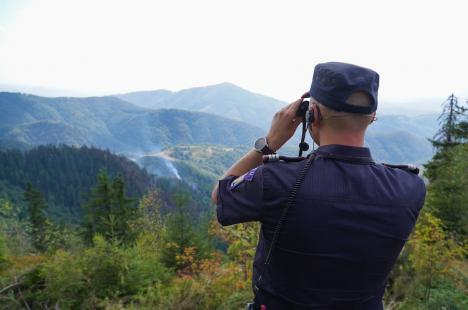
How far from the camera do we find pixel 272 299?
1656 millimetres

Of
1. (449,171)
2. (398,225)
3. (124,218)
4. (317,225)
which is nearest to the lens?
(317,225)

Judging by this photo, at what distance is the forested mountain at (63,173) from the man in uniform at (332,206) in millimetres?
91495

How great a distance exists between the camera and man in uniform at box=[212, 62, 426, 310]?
145 centimetres

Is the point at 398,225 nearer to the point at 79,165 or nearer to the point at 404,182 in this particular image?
the point at 404,182

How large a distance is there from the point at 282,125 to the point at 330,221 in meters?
0.52

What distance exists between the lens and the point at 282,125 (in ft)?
5.69

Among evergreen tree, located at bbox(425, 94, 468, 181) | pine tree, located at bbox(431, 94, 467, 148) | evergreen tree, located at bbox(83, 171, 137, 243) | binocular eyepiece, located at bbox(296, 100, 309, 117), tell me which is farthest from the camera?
evergreen tree, located at bbox(83, 171, 137, 243)

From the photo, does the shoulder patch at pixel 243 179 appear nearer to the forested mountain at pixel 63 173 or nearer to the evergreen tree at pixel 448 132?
the evergreen tree at pixel 448 132

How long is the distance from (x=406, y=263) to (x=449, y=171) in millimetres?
8074

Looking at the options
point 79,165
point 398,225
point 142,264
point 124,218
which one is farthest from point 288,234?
point 79,165

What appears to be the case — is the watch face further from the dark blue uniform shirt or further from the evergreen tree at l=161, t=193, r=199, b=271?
the evergreen tree at l=161, t=193, r=199, b=271

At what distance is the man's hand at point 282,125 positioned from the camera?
1708mm

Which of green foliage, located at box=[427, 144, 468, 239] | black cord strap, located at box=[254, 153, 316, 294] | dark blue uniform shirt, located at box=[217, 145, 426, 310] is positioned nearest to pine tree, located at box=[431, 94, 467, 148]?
green foliage, located at box=[427, 144, 468, 239]

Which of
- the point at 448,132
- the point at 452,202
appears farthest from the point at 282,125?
the point at 448,132
